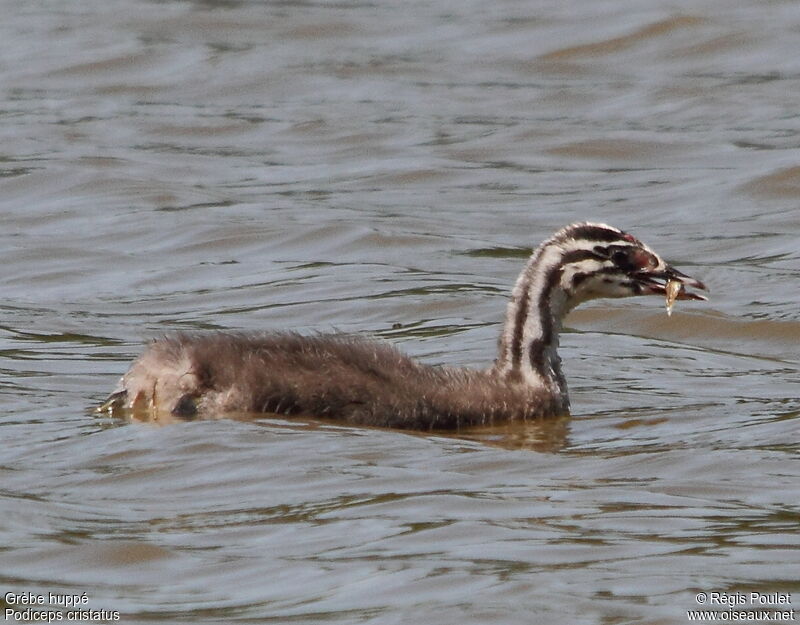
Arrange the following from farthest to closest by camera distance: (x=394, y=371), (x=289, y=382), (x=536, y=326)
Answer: (x=536, y=326), (x=394, y=371), (x=289, y=382)

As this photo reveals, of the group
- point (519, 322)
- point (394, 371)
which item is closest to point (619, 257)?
point (519, 322)

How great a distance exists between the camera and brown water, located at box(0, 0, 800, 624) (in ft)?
27.2

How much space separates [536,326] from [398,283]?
4080mm

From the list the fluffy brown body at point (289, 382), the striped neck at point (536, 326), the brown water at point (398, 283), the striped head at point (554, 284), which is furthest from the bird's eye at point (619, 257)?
the fluffy brown body at point (289, 382)

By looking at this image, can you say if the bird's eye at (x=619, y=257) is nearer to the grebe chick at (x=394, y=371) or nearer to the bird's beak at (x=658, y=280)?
the grebe chick at (x=394, y=371)

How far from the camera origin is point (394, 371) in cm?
1068

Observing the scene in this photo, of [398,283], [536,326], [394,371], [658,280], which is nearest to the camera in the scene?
[394,371]

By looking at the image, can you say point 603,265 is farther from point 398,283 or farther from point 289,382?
point 398,283

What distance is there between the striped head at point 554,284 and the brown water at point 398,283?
1.19 feet

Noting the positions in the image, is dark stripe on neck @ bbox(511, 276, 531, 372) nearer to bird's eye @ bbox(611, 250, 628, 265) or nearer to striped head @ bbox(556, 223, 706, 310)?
striped head @ bbox(556, 223, 706, 310)

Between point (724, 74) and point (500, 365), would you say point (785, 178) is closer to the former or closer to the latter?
point (724, 74)

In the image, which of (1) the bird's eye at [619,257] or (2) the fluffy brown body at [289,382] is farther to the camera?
(1) the bird's eye at [619,257]

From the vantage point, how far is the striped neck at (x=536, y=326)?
1127 centimetres

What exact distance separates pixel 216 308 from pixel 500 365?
3.75 m
